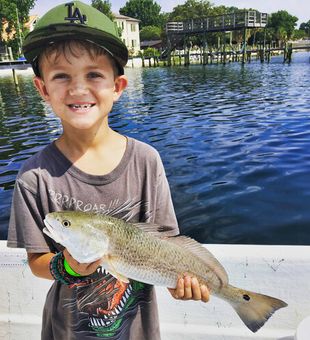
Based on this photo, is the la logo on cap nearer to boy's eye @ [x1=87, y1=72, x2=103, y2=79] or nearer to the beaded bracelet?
boy's eye @ [x1=87, y1=72, x2=103, y2=79]

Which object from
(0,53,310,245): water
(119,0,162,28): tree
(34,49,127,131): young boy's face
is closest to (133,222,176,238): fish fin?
(34,49,127,131): young boy's face

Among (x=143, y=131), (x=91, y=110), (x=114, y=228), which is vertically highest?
(x=91, y=110)

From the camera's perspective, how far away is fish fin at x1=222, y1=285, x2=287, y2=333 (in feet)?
7.35

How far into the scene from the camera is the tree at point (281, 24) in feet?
425

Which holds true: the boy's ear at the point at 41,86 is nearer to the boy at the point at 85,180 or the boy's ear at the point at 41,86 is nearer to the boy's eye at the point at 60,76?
the boy at the point at 85,180

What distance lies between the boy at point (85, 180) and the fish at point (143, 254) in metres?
0.09

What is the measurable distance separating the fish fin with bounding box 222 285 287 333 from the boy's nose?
152cm

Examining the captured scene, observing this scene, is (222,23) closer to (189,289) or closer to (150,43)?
(150,43)

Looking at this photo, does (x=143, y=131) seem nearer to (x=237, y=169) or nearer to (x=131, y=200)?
(x=237, y=169)

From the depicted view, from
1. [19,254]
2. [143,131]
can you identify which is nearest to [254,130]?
[143,131]

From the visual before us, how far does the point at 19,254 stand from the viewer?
128 inches

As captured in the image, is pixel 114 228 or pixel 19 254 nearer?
pixel 114 228

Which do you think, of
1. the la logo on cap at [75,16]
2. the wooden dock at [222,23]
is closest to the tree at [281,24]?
the wooden dock at [222,23]

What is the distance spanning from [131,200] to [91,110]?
2.09 ft
